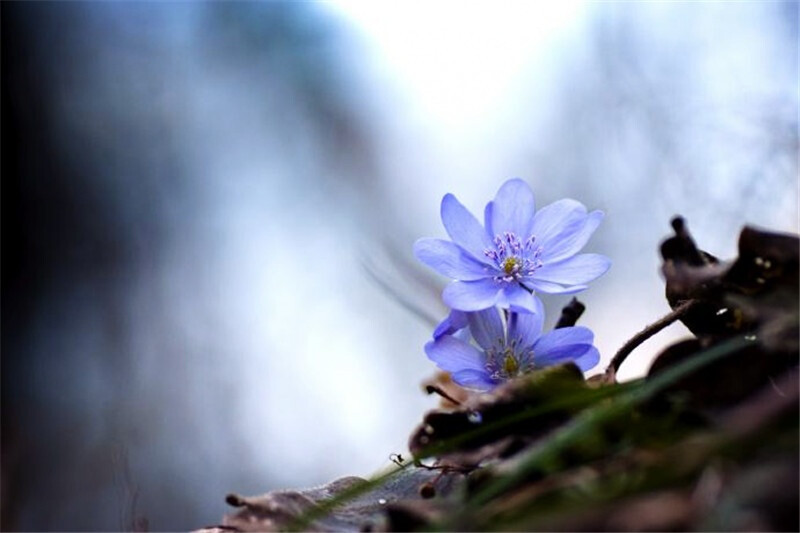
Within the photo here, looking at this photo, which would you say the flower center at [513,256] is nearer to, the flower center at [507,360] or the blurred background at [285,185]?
the flower center at [507,360]

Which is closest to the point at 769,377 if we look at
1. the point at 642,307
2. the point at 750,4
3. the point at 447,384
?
the point at 447,384

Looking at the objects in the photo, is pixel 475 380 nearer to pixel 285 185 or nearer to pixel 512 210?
pixel 512 210

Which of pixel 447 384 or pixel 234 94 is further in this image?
pixel 234 94

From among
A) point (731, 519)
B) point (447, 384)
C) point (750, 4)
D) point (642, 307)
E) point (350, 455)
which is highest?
point (750, 4)

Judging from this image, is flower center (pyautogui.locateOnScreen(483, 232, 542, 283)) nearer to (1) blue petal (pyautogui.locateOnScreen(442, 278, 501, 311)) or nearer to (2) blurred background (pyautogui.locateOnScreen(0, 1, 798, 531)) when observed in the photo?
(1) blue petal (pyautogui.locateOnScreen(442, 278, 501, 311))

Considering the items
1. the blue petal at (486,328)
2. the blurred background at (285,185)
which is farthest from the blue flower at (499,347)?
the blurred background at (285,185)

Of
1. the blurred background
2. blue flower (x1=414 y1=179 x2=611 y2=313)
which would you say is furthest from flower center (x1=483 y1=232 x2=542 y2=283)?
the blurred background

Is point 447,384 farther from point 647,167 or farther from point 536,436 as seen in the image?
point 647,167
